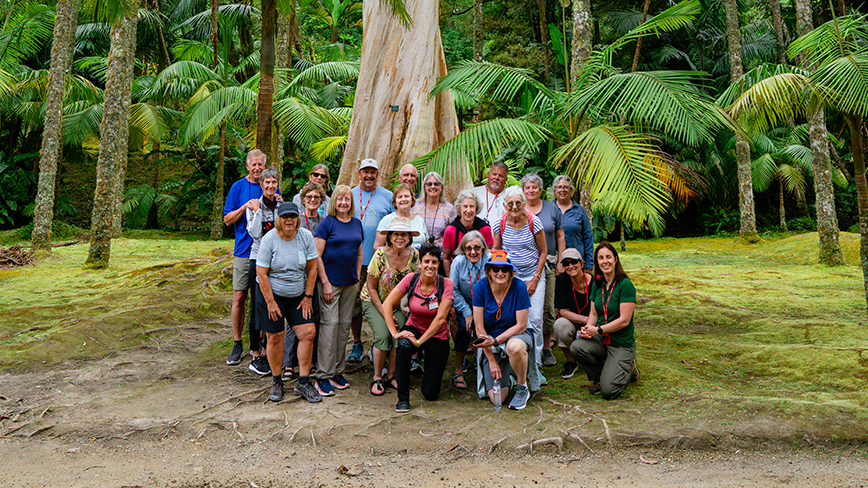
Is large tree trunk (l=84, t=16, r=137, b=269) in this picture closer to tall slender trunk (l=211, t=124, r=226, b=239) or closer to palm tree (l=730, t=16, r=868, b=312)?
tall slender trunk (l=211, t=124, r=226, b=239)

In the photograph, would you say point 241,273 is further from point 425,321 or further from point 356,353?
point 425,321

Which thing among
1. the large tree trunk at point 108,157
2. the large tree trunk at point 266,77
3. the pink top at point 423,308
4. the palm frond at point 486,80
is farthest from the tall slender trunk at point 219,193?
the pink top at point 423,308

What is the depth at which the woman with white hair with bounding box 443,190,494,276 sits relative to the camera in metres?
5.28

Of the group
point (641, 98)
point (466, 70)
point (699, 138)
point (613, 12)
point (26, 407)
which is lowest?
point (26, 407)

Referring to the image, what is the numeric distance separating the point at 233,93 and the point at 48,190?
492cm

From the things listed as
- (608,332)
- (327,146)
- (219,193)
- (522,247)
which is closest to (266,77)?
(522,247)

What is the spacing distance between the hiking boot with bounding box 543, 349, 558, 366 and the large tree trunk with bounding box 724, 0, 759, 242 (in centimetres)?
1147

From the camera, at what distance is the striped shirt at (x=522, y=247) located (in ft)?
17.4

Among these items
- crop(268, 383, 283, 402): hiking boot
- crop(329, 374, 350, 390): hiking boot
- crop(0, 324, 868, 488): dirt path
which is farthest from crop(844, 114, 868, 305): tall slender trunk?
crop(268, 383, 283, 402): hiking boot

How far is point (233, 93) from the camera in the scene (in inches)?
579

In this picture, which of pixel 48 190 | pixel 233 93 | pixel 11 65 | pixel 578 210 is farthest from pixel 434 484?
pixel 11 65

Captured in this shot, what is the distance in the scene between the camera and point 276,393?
4.84 metres

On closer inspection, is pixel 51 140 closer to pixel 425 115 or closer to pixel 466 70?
pixel 425 115

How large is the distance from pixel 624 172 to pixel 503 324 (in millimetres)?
1890
